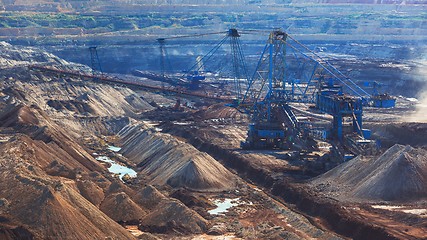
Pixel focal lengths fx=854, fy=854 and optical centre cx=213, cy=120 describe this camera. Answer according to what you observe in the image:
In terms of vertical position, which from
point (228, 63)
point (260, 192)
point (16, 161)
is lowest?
point (228, 63)

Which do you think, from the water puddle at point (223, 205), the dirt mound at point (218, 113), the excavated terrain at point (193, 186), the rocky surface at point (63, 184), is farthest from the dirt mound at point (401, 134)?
the rocky surface at point (63, 184)

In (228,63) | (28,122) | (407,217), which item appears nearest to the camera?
(407,217)

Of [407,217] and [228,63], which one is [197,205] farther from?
[228,63]

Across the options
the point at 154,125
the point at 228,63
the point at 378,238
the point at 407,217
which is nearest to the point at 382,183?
the point at 407,217

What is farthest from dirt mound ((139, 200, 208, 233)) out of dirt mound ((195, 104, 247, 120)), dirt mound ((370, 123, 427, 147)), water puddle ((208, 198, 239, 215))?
dirt mound ((195, 104, 247, 120))

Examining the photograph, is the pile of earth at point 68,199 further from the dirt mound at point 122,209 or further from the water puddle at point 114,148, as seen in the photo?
the water puddle at point 114,148

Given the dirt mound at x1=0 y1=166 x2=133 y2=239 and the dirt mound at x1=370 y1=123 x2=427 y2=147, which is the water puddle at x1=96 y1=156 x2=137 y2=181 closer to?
the dirt mound at x1=0 y1=166 x2=133 y2=239
